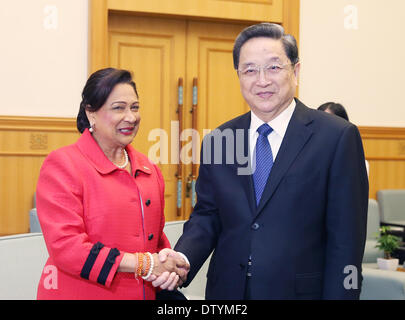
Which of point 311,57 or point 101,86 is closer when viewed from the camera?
point 101,86

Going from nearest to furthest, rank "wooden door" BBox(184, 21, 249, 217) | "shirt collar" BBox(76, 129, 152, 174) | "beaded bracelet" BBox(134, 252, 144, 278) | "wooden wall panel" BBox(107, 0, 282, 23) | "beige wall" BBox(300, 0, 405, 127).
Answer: "beaded bracelet" BBox(134, 252, 144, 278) → "shirt collar" BBox(76, 129, 152, 174) → "wooden wall panel" BBox(107, 0, 282, 23) → "wooden door" BBox(184, 21, 249, 217) → "beige wall" BBox(300, 0, 405, 127)

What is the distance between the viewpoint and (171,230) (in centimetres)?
326

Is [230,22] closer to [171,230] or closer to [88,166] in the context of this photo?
[171,230]

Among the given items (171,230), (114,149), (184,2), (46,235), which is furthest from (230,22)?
(46,235)

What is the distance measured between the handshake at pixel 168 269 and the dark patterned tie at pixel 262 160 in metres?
0.42

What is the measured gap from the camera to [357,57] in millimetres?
6039

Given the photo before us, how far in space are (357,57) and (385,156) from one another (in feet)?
3.70

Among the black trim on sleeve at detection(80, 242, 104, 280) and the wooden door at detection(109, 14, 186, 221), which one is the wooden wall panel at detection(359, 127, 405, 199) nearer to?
the wooden door at detection(109, 14, 186, 221)

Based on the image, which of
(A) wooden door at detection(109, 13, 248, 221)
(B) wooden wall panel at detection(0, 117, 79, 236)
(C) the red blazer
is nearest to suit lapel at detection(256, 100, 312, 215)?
(C) the red blazer

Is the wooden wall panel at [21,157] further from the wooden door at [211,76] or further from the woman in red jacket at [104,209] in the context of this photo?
the woman in red jacket at [104,209]

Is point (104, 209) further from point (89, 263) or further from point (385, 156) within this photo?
point (385, 156)

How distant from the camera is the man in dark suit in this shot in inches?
70.7

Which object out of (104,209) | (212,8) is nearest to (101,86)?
(104,209)

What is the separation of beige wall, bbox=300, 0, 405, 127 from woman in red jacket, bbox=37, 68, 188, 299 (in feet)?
12.8
